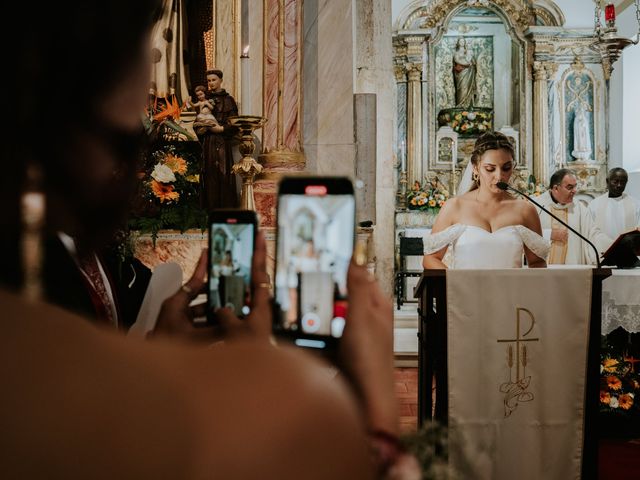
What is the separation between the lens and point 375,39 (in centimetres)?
767

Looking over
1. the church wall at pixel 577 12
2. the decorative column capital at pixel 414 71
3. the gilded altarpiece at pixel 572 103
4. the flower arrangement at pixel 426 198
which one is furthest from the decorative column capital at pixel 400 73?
the church wall at pixel 577 12

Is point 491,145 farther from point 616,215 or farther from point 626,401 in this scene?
point 616,215

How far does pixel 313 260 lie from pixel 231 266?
0.60ft

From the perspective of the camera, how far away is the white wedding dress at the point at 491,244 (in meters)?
4.50

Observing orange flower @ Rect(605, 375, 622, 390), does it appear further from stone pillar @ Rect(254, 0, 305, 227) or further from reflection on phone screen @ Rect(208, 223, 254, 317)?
reflection on phone screen @ Rect(208, 223, 254, 317)

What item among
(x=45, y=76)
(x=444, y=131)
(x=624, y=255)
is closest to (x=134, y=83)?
(x=45, y=76)

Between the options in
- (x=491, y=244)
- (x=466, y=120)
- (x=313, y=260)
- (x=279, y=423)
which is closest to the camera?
(x=279, y=423)

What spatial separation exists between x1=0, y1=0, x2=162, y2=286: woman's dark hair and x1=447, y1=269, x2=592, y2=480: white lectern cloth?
313 centimetres

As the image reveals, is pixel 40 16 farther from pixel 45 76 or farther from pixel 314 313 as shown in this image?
pixel 314 313

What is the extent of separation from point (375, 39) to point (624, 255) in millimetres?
3819

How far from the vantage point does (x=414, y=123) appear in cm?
1426

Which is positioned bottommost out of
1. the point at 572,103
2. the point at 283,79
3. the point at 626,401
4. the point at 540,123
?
the point at 626,401

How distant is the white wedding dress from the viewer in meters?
4.50

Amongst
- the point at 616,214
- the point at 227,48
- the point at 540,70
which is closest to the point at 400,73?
the point at 540,70
